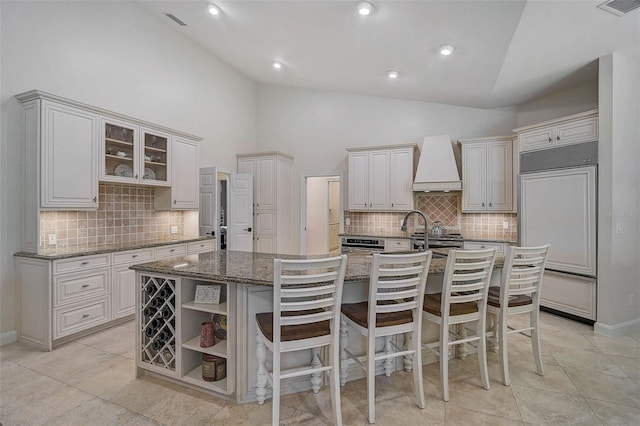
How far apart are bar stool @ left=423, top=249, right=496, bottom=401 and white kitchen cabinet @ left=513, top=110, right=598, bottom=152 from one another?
2441mm

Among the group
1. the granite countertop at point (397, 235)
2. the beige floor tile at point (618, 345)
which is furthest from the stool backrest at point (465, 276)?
the granite countertop at point (397, 235)

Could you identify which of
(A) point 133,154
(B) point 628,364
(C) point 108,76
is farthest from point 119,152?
(B) point 628,364

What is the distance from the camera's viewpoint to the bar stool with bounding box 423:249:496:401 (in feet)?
6.98

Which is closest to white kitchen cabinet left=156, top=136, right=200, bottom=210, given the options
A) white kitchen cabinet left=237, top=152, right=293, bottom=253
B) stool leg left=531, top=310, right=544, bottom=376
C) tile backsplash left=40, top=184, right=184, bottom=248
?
tile backsplash left=40, top=184, right=184, bottom=248

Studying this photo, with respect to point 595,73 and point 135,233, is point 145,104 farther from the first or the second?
point 595,73

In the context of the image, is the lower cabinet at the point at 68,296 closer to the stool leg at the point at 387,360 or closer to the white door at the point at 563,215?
the stool leg at the point at 387,360

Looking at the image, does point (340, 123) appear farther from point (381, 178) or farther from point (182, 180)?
point (182, 180)

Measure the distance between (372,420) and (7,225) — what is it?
12.0ft

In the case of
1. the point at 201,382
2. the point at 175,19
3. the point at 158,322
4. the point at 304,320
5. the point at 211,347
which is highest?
the point at 175,19

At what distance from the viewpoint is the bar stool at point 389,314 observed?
193cm

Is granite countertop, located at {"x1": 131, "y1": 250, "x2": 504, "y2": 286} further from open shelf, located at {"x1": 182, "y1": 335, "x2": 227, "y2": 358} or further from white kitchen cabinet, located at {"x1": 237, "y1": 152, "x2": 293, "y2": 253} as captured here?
white kitchen cabinet, located at {"x1": 237, "y1": 152, "x2": 293, "y2": 253}

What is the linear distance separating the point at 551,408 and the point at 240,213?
193 inches

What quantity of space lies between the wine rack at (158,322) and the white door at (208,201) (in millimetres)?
2772

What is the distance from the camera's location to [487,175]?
4730 millimetres
